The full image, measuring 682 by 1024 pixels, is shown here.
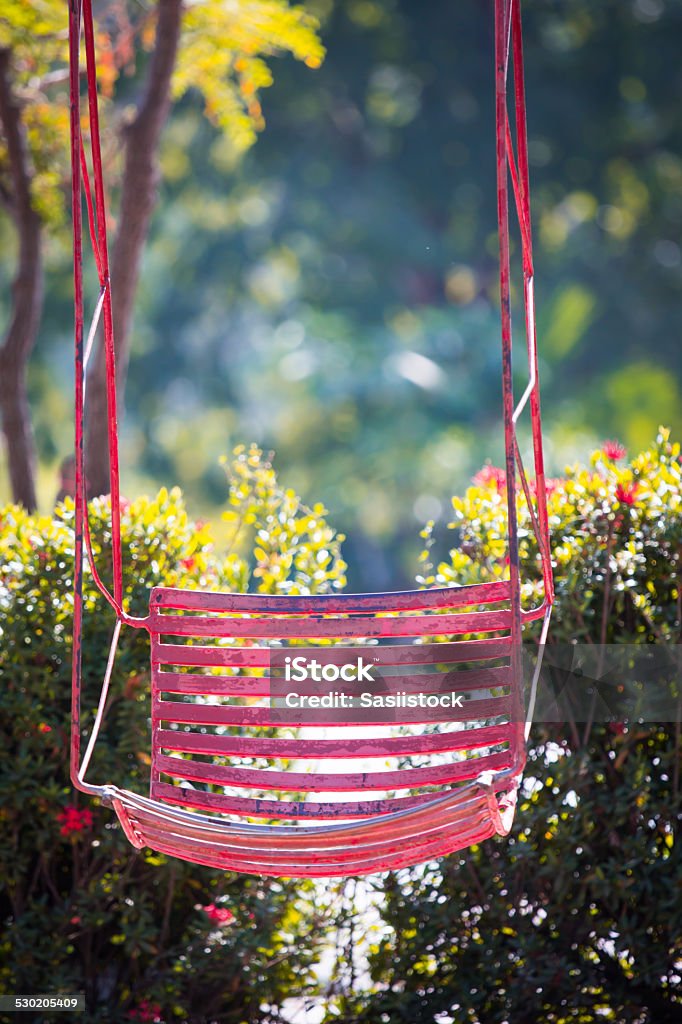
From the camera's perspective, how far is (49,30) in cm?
480

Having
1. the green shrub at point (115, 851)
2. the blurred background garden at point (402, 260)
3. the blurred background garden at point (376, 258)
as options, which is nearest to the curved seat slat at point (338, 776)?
the green shrub at point (115, 851)

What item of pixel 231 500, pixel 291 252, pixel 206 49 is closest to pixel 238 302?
pixel 291 252

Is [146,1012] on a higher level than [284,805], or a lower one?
lower

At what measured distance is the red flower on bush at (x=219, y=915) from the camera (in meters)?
2.61

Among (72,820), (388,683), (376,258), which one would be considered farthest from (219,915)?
(376,258)

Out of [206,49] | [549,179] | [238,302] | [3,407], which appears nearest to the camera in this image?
[3,407]

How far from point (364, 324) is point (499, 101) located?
14798mm

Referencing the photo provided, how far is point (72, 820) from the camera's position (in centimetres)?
258

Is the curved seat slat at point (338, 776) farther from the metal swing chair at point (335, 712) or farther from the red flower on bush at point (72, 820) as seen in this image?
the red flower on bush at point (72, 820)

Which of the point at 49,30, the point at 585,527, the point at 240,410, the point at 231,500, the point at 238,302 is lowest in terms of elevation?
the point at 585,527

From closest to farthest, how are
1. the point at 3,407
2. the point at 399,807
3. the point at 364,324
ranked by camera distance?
the point at 399,807 → the point at 3,407 → the point at 364,324

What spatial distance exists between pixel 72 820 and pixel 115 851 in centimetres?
12

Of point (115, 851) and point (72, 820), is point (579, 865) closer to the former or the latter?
point (115, 851)

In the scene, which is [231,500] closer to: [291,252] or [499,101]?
[499,101]
